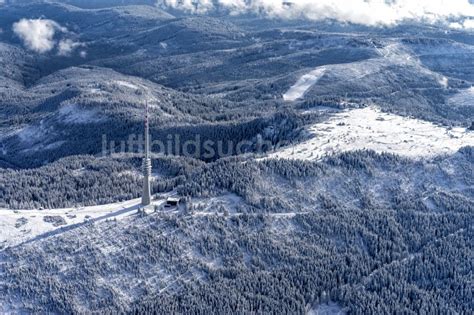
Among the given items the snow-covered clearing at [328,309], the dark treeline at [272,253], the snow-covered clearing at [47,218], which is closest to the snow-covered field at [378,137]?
the dark treeline at [272,253]

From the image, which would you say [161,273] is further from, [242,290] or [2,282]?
[2,282]

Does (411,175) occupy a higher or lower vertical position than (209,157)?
higher

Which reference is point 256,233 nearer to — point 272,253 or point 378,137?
point 272,253

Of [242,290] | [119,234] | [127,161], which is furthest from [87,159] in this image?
[242,290]

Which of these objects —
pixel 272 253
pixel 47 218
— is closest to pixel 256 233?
pixel 272 253

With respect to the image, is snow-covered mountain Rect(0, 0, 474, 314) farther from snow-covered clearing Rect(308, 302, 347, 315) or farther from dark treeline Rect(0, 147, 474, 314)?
snow-covered clearing Rect(308, 302, 347, 315)

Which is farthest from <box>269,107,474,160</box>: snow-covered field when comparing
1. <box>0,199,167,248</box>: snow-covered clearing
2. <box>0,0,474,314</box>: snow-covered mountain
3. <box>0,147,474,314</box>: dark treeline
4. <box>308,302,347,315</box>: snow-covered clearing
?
<box>308,302,347,315</box>: snow-covered clearing
